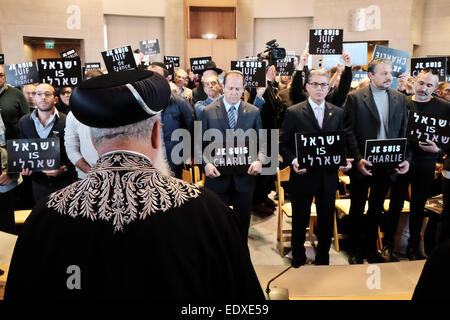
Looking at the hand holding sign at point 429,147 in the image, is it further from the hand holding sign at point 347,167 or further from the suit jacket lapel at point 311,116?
the suit jacket lapel at point 311,116

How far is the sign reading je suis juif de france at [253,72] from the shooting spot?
4734 millimetres

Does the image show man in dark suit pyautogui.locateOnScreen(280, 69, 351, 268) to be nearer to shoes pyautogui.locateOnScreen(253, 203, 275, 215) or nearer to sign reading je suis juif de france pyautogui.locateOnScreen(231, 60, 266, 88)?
sign reading je suis juif de france pyautogui.locateOnScreen(231, 60, 266, 88)

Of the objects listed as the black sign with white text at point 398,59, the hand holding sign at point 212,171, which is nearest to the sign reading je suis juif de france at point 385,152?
the hand holding sign at point 212,171

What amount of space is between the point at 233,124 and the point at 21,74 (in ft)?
11.7

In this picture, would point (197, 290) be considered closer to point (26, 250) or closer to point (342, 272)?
point (26, 250)

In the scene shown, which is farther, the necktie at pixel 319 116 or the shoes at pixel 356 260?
the shoes at pixel 356 260

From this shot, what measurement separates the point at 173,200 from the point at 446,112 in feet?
12.6

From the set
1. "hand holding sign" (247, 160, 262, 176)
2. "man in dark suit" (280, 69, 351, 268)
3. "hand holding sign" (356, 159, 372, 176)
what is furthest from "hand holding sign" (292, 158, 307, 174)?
"hand holding sign" (356, 159, 372, 176)

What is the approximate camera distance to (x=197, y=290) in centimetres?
107

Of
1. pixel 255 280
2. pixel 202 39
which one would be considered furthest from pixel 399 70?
pixel 202 39

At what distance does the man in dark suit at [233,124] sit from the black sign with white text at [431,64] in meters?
3.34

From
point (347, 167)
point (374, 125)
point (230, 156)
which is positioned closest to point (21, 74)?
point (230, 156)

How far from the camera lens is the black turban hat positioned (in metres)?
1.03

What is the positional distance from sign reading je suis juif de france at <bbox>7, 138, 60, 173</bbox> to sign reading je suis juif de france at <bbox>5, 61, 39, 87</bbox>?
252cm
